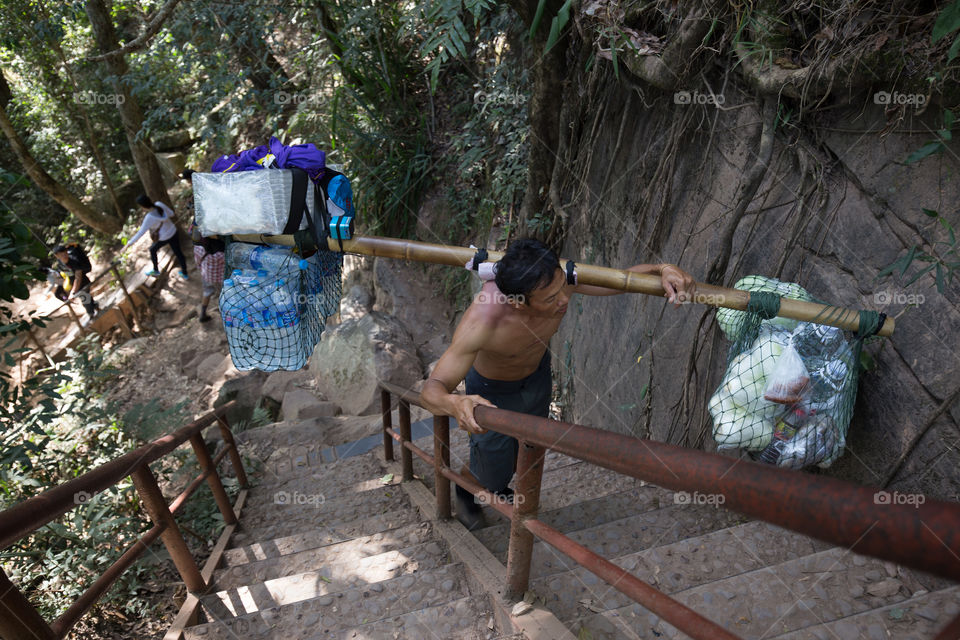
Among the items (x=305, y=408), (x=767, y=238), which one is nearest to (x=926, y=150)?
(x=767, y=238)

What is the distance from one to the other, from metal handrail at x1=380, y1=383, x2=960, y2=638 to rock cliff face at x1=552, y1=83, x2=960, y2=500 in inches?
55.6

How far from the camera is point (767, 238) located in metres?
2.52

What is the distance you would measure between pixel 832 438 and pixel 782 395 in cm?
25

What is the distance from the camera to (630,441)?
114 centimetres

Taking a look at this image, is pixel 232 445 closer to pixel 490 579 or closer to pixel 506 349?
pixel 506 349

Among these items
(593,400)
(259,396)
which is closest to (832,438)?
(593,400)

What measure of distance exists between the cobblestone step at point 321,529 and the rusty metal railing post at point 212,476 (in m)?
0.17

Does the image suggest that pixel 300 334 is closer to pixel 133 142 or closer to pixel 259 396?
pixel 259 396

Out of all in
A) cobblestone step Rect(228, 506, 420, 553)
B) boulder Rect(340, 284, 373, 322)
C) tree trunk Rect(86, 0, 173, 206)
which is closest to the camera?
cobblestone step Rect(228, 506, 420, 553)

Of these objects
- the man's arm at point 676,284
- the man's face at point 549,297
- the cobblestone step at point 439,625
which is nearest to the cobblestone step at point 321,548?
the cobblestone step at point 439,625

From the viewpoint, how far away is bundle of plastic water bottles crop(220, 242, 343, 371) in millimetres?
2318

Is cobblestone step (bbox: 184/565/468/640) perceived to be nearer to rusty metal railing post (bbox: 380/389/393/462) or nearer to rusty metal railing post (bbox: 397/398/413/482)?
rusty metal railing post (bbox: 397/398/413/482)

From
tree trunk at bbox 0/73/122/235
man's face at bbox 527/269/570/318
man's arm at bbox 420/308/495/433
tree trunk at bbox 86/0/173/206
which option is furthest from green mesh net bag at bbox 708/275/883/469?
tree trunk at bbox 0/73/122/235

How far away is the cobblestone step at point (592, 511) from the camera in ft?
9.11
